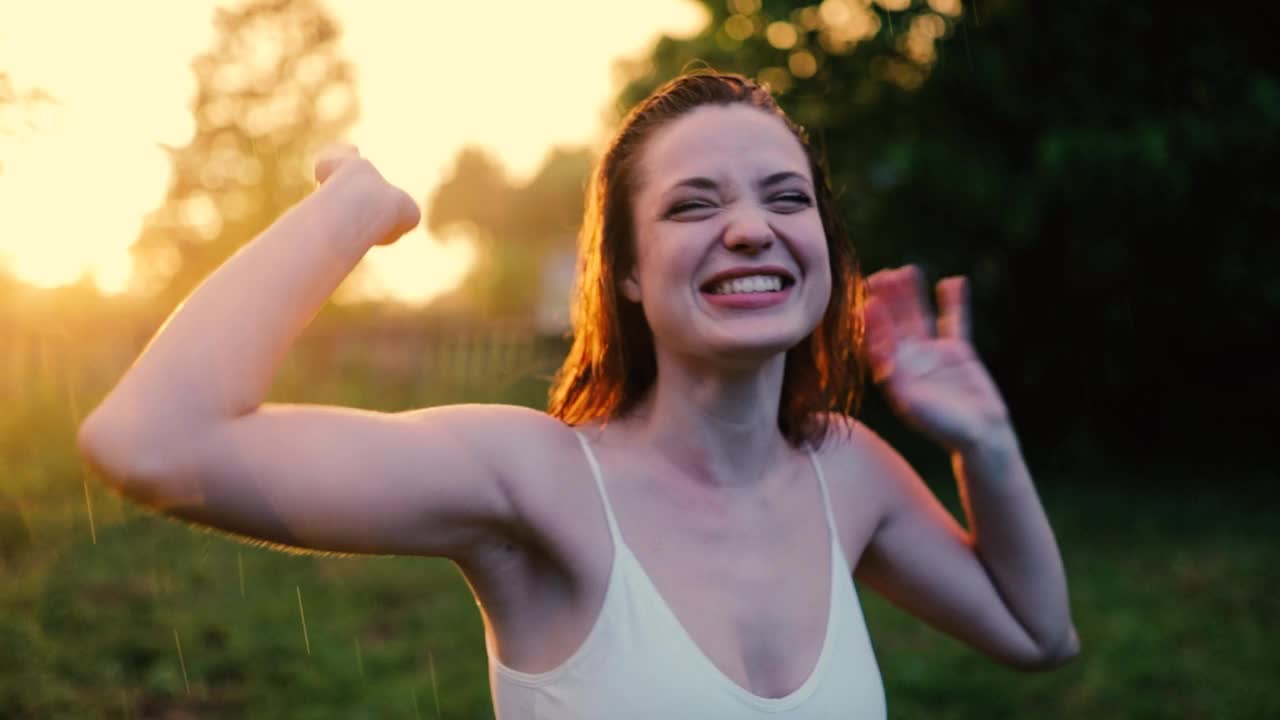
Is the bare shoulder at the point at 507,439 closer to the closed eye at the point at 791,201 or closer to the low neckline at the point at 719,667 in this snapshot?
the low neckline at the point at 719,667

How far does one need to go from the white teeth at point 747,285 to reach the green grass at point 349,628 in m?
1.47

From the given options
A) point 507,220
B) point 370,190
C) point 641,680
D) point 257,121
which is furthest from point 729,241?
point 507,220

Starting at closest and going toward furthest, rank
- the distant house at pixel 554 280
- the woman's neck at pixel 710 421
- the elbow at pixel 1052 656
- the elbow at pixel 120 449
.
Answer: the elbow at pixel 120 449, the woman's neck at pixel 710 421, the elbow at pixel 1052 656, the distant house at pixel 554 280

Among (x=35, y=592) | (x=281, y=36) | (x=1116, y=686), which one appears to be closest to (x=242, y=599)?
(x=35, y=592)

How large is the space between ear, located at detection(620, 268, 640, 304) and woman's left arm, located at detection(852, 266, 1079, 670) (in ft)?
1.33

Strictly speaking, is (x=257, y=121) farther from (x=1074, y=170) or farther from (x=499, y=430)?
(x=499, y=430)

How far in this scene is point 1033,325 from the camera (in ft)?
37.7

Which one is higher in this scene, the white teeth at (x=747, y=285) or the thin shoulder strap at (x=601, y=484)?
the white teeth at (x=747, y=285)

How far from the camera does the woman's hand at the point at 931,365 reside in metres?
1.87

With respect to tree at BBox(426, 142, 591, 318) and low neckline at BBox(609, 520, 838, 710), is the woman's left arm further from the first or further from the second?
→ tree at BBox(426, 142, 591, 318)

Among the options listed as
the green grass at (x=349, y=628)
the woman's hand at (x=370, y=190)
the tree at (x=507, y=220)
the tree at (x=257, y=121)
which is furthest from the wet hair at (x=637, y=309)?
the tree at (x=507, y=220)

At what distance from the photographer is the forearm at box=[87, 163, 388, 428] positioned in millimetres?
1222

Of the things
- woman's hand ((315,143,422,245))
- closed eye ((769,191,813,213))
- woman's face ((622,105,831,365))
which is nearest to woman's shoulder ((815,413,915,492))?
woman's face ((622,105,831,365))

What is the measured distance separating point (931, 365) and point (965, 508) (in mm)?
276
